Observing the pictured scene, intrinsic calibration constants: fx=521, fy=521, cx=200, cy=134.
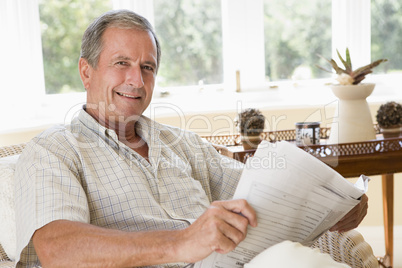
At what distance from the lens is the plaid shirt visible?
1188 mm

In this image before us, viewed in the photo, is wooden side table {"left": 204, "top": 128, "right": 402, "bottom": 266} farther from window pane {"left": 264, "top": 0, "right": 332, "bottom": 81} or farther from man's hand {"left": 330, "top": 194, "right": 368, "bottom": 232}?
window pane {"left": 264, "top": 0, "right": 332, "bottom": 81}

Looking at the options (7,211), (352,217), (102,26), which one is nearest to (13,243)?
(7,211)

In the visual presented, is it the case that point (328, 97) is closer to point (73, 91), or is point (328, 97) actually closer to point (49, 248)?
point (73, 91)

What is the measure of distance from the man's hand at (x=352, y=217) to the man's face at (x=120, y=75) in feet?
2.20

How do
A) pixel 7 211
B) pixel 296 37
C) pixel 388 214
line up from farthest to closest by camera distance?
pixel 296 37, pixel 388 214, pixel 7 211

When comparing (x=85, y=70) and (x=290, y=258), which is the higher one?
(x=85, y=70)

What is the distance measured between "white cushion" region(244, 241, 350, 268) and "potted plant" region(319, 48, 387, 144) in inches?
47.1

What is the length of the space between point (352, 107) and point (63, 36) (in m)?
1.61

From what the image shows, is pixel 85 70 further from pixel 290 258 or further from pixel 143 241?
pixel 290 258

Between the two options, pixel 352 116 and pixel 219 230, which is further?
pixel 352 116

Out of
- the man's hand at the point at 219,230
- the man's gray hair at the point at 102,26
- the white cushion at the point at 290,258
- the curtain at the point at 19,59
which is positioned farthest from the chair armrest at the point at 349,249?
the curtain at the point at 19,59

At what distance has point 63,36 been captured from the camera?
2857 millimetres

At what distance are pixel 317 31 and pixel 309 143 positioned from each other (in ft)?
4.33

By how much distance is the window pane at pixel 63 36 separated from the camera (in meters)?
2.81
